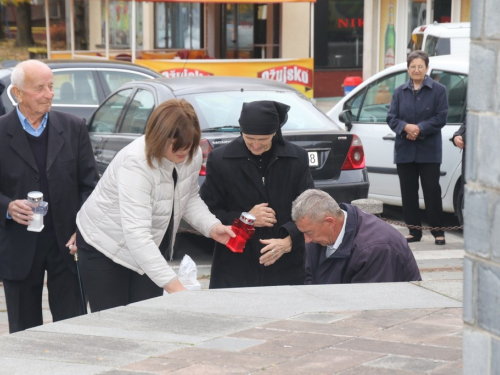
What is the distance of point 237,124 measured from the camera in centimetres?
816

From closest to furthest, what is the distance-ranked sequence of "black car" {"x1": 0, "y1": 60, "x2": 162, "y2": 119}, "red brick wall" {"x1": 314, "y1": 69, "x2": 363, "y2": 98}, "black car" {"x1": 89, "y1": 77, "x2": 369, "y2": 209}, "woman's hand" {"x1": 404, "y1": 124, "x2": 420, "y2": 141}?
"black car" {"x1": 89, "y1": 77, "x2": 369, "y2": 209} < "woman's hand" {"x1": 404, "y1": 124, "x2": 420, "y2": 141} < "black car" {"x1": 0, "y1": 60, "x2": 162, "y2": 119} < "red brick wall" {"x1": 314, "y1": 69, "x2": 363, "y2": 98}

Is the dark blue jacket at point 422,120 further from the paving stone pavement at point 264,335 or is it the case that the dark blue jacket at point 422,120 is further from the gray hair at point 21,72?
the gray hair at point 21,72

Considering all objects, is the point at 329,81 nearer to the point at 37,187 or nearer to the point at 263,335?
the point at 37,187

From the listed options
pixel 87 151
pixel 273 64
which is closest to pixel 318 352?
pixel 87 151

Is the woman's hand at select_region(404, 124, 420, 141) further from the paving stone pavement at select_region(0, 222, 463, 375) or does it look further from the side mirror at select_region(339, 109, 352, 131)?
the paving stone pavement at select_region(0, 222, 463, 375)

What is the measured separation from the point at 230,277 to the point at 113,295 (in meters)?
0.71

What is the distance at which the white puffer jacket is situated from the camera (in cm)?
443

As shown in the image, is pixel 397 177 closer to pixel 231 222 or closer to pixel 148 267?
pixel 231 222

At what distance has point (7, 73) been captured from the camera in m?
11.5

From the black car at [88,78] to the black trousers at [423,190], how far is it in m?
4.30

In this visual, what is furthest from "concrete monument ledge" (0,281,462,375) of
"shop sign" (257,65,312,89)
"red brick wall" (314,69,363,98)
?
"red brick wall" (314,69,363,98)

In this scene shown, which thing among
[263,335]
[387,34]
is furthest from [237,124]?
[387,34]

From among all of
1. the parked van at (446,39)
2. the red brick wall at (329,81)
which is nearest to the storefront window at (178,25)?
the red brick wall at (329,81)

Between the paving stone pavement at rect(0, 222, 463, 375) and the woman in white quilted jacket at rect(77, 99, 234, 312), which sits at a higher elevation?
the woman in white quilted jacket at rect(77, 99, 234, 312)
